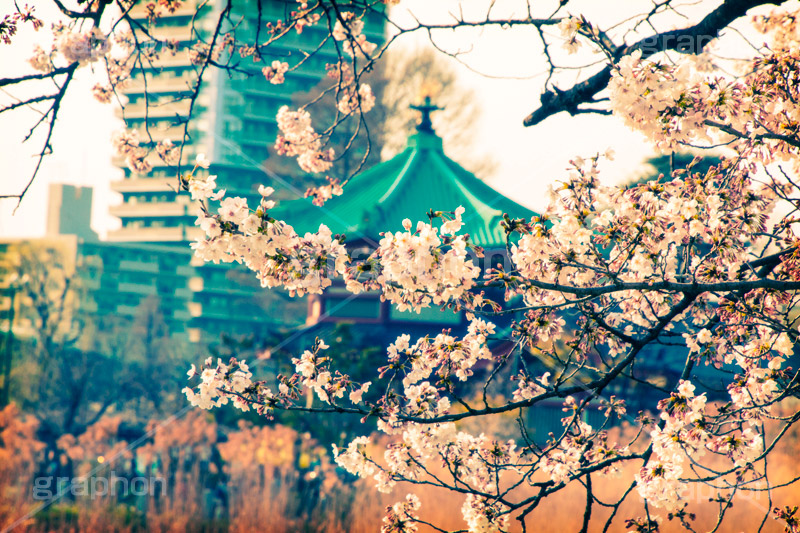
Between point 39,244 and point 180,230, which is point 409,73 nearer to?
point 39,244

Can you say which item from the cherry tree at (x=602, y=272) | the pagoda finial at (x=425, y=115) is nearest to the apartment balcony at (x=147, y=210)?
the pagoda finial at (x=425, y=115)

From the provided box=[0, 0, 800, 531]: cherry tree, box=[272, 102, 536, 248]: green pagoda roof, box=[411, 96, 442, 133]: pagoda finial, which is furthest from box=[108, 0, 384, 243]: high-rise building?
box=[0, 0, 800, 531]: cherry tree

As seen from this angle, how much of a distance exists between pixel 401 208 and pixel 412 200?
0.29 m

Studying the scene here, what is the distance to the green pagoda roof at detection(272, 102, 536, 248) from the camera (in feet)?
29.6

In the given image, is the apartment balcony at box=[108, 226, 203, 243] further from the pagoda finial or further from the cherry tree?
the cherry tree

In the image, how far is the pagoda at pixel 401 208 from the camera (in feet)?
29.4

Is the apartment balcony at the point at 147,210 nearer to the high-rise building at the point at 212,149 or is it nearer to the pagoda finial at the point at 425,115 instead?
the high-rise building at the point at 212,149

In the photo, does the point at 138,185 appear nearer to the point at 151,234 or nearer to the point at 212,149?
the point at 151,234

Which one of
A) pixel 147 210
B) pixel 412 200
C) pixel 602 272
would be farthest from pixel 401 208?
pixel 147 210

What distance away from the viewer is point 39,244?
1850 cm

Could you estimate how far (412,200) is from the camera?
9914mm

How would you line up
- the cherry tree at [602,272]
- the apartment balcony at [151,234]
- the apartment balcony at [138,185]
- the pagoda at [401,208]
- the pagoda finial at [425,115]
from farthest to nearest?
the apartment balcony at [138,185]
the apartment balcony at [151,234]
the pagoda finial at [425,115]
the pagoda at [401,208]
the cherry tree at [602,272]

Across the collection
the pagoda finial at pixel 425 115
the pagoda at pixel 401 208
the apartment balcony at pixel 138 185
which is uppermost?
the apartment balcony at pixel 138 185

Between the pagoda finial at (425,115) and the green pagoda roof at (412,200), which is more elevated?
the pagoda finial at (425,115)
